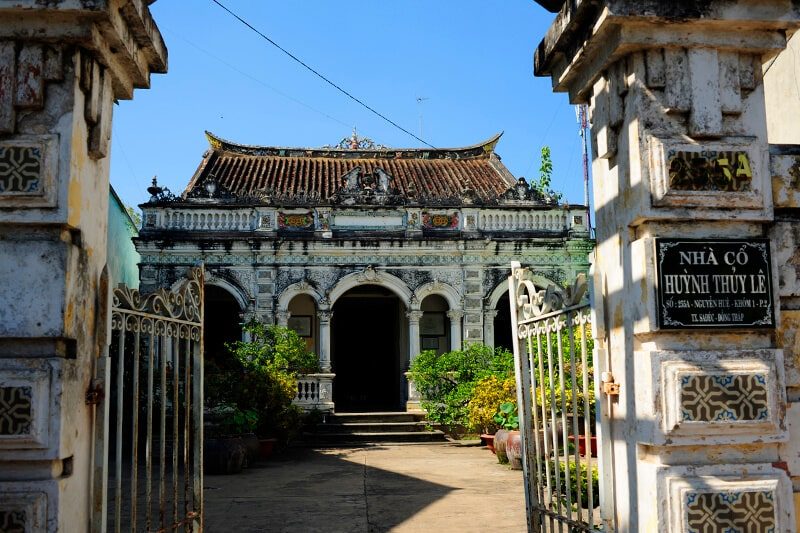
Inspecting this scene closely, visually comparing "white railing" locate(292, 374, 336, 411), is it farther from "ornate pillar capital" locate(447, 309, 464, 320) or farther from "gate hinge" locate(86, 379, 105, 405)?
"gate hinge" locate(86, 379, 105, 405)

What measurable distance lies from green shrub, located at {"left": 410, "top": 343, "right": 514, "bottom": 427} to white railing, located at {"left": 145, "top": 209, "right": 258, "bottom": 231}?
467 cm

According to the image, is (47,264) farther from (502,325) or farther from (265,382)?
(502,325)

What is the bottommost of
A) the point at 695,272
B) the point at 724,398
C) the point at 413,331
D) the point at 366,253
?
the point at 724,398

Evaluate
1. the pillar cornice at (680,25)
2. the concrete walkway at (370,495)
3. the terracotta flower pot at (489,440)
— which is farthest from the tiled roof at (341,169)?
the pillar cornice at (680,25)

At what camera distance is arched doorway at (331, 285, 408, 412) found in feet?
55.6

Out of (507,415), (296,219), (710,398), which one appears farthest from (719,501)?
(296,219)

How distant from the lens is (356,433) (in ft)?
43.5

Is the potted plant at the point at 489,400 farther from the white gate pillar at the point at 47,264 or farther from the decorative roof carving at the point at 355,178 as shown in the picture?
the white gate pillar at the point at 47,264

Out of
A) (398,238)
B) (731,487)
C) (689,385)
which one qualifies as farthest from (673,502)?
(398,238)

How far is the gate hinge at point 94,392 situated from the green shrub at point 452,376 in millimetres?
9277

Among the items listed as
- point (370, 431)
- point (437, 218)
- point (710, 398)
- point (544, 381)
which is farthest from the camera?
point (437, 218)

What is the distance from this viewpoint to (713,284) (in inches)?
113

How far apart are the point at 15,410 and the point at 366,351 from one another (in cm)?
1445

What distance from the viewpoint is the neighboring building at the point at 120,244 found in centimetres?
1476
